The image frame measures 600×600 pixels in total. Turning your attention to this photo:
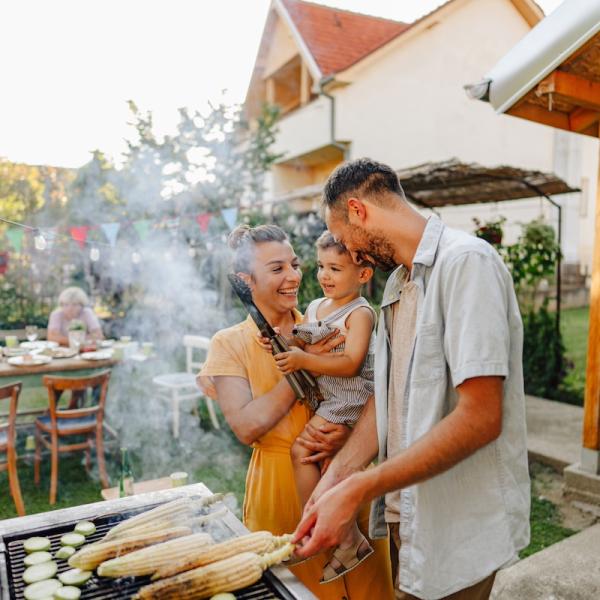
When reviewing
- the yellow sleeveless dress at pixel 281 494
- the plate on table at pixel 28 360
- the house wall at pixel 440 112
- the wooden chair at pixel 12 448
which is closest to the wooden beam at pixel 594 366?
the yellow sleeveless dress at pixel 281 494

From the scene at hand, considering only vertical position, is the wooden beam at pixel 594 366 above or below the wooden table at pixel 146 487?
above

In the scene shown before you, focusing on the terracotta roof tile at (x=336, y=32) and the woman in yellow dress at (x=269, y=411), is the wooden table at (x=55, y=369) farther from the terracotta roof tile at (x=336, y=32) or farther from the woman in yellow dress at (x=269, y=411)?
the terracotta roof tile at (x=336, y=32)

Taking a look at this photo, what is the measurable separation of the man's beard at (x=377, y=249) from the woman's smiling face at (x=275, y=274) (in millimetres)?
626

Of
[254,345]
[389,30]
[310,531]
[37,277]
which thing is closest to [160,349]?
[37,277]

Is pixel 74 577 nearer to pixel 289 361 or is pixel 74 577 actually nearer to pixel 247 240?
pixel 289 361

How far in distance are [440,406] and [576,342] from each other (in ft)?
43.0

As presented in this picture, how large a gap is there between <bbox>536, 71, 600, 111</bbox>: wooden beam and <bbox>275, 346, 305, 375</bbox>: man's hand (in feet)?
9.83

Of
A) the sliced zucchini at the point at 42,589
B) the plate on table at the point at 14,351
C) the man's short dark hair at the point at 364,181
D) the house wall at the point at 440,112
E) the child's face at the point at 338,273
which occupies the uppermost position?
the house wall at the point at 440,112

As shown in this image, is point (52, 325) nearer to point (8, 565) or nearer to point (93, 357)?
point (93, 357)

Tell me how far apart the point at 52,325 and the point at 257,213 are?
4.88 metres

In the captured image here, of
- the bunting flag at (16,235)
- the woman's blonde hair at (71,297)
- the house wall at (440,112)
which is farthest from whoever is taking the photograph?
the house wall at (440,112)

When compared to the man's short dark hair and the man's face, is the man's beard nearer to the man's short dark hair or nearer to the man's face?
the man's face

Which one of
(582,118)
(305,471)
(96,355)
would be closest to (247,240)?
(305,471)

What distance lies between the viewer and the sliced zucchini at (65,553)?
6.47 feet
